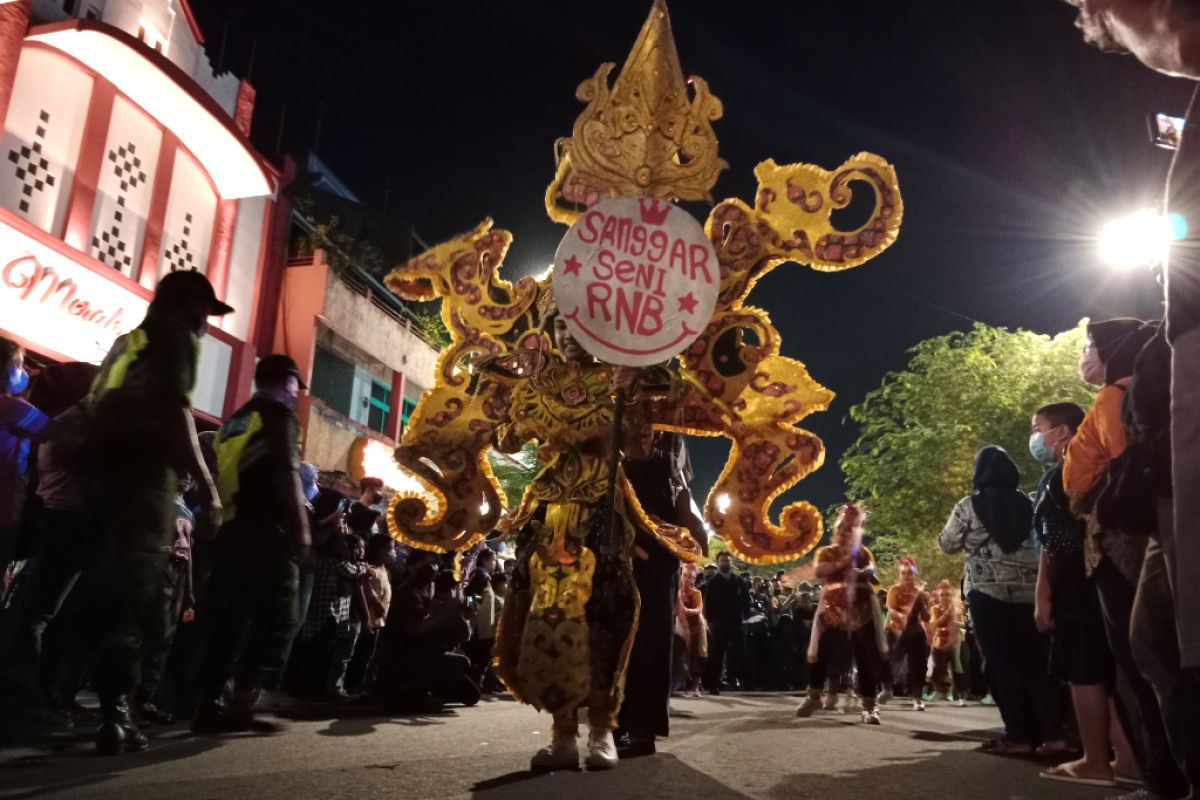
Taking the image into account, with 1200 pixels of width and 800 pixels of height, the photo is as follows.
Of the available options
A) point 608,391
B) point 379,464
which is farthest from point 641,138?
point 379,464

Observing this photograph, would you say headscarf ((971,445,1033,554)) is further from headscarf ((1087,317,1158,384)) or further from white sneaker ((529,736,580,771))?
white sneaker ((529,736,580,771))

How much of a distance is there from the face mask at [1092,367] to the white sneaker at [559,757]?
2.93 m

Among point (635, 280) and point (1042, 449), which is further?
point (1042, 449)

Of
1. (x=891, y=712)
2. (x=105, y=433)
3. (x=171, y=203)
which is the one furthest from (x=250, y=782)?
(x=171, y=203)

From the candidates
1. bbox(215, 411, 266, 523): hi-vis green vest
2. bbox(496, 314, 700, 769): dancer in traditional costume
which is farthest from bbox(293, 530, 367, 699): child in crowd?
bbox(496, 314, 700, 769): dancer in traditional costume

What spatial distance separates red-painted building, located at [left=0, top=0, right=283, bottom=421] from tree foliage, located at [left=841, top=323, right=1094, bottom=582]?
58.7ft

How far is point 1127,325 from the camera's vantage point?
13.2 feet

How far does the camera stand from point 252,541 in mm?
4484

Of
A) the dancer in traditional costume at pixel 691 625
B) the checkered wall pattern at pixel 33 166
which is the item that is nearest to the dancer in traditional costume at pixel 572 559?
the dancer in traditional costume at pixel 691 625

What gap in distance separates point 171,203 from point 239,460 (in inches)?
480

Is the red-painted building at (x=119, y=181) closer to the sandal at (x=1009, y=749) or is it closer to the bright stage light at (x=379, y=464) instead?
the bright stage light at (x=379, y=464)

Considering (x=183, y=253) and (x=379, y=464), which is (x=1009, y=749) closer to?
(x=183, y=253)

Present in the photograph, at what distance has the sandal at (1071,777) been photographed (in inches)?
159

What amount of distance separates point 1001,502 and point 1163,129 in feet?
32.6
